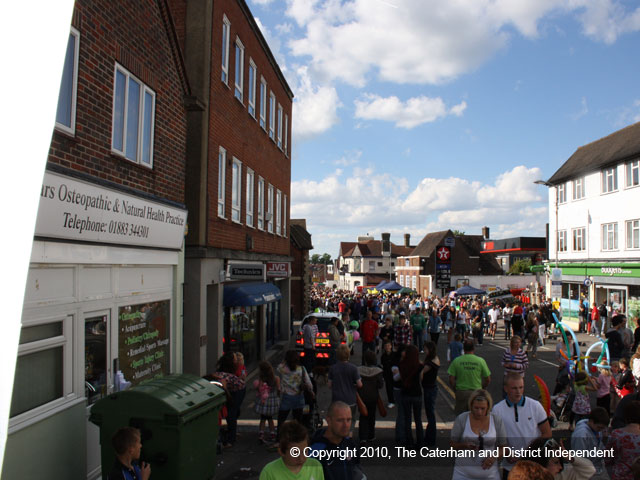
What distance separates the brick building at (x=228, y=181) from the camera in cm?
1125

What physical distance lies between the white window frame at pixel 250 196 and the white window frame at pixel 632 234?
21.7 meters

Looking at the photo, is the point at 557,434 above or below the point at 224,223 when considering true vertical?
below

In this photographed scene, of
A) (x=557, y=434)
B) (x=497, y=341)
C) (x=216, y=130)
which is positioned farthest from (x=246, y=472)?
(x=497, y=341)

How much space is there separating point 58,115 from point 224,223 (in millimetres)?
6717

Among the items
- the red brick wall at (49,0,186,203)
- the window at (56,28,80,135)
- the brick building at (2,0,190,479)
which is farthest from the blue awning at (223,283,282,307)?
the window at (56,28,80,135)

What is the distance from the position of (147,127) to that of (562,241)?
3244cm

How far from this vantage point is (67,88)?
6484mm

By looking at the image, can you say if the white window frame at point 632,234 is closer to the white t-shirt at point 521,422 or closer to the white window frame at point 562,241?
the white window frame at point 562,241

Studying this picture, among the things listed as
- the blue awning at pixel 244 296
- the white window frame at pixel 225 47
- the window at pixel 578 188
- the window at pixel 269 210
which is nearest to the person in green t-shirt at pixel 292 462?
the blue awning at pixel 244 296

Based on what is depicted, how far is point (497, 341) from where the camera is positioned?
930 inches

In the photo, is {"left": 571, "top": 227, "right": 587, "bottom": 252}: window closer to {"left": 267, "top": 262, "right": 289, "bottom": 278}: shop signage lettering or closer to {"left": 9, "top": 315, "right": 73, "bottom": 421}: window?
{"left": 267, "top": 262, "right": 289, "bottom": 278}: shop signage lettering

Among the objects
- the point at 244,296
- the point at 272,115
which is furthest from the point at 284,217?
the point at 244,296

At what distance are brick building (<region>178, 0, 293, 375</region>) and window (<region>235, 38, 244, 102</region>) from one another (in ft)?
0.09

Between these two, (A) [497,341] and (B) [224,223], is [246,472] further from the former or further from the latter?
(A) [497,341]
